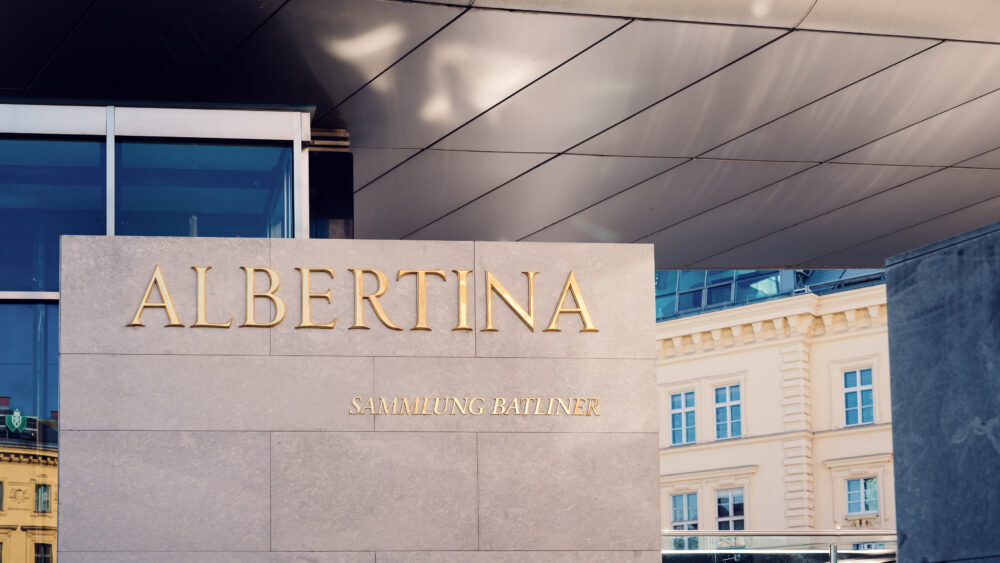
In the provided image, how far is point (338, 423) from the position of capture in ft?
42.9

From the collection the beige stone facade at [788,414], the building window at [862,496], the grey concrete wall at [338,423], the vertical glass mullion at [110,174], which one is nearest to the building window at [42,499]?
→ the grey concrete wall at [338,423]

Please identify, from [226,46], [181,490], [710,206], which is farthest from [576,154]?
[181,490]

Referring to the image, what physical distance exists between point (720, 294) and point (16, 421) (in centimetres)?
4686

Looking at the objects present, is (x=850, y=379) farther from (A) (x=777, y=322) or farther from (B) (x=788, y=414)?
(A) (x=777, y=322)

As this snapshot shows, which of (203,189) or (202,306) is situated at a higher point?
(203,189)

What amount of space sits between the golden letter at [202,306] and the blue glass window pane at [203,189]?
110 centimetres

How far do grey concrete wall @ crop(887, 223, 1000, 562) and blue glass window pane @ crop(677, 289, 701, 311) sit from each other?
167ft

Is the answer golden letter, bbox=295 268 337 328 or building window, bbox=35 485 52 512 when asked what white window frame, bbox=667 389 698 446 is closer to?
golden letter, bbox=295 268 337 328

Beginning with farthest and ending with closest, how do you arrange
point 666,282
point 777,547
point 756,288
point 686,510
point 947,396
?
point 666,282, point 686,510, point 756,288, point 777,547, point 947,396

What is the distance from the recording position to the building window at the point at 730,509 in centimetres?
5555

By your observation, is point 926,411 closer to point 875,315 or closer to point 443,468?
point 443,468

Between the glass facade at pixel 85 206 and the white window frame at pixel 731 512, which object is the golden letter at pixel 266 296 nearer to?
the glass facade at pixel 85 206

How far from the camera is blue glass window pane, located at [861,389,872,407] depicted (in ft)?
177

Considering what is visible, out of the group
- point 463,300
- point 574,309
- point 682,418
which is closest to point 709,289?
point 682,418
